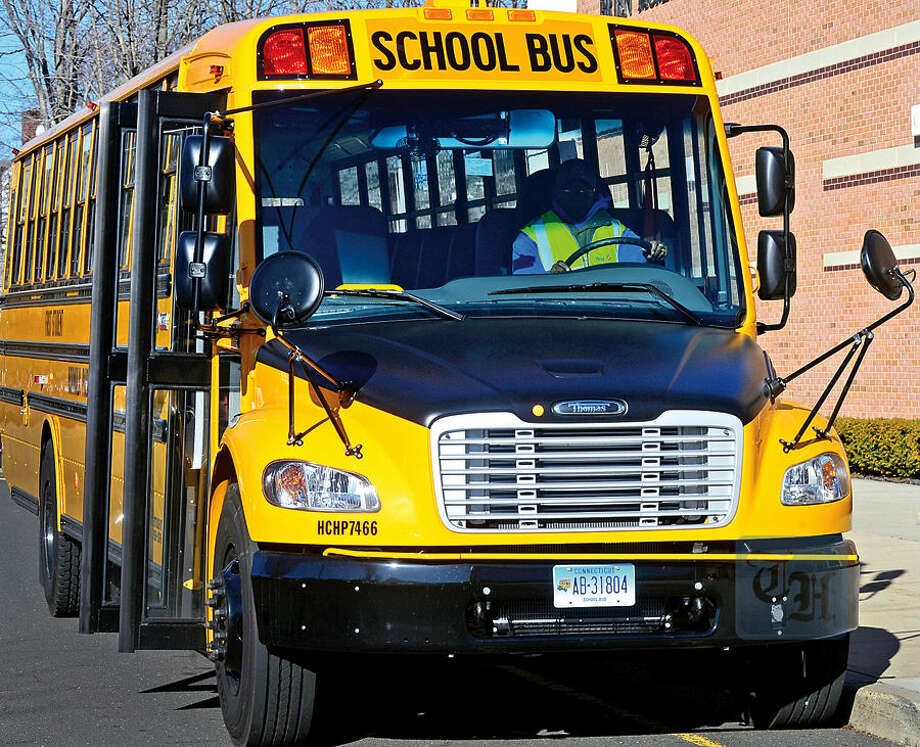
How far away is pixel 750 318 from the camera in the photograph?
6.78 m

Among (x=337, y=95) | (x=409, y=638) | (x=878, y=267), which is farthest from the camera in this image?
(x=337, y=95)

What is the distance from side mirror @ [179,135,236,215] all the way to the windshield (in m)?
0.24

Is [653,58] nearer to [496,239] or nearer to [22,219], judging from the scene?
[496,239]

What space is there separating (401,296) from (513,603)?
1417 mm

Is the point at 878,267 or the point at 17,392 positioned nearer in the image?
the point at 878,267

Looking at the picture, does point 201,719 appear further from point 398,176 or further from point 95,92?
point 95,92

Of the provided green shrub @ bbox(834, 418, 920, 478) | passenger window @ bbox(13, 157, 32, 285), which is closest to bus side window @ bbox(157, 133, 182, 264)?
passenger window @ bbox(13, 157, 32, 285)

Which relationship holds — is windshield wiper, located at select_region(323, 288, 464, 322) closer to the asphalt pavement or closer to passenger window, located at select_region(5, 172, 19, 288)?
the asphalt pavement

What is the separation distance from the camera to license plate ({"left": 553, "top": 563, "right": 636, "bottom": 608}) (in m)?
5.52

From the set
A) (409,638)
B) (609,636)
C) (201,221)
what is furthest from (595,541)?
(201,221)

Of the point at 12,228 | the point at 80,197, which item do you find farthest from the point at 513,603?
the point at 12,228

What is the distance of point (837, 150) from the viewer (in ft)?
67.7

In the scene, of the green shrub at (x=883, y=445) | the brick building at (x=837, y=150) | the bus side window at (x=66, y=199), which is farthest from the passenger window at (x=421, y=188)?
the brick building at (x=837, y=150)

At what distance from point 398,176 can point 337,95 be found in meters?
0.45
